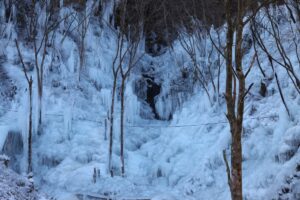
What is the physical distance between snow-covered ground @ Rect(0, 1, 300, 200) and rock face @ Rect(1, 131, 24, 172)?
0.21m

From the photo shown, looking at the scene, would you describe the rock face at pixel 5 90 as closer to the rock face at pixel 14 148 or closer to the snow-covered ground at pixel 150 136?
the snow-covered ground at pixel 150 136

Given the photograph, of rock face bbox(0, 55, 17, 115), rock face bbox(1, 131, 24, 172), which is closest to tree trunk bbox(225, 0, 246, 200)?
rock face bbox(1, 131, 24, 172)

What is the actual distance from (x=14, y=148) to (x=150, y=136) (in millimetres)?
4924

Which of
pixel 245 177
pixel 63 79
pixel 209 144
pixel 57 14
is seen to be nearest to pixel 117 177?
pixel 209 144

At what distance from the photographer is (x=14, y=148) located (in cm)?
1348

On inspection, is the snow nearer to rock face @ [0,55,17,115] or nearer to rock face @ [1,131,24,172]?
rock face @ [1,131,24,172]

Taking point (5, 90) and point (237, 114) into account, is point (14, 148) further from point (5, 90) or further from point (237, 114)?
point (237, 114)

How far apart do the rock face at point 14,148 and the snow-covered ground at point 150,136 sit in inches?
8.2

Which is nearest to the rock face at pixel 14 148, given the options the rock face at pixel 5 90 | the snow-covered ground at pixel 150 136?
the snow-covered ground at pixel 150 136

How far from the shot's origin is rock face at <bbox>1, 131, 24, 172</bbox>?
43.3 ft

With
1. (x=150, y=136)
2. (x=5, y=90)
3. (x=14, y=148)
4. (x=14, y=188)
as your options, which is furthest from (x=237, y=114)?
(x=5, y=90)

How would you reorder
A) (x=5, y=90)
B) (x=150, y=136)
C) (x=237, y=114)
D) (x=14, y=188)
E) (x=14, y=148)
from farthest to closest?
(x=150, y=136) < (x=5, y=90) < (x=14, y=148) < (x=14, y=188) < (x=237, y=114)

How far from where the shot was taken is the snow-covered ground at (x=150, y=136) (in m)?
10.9

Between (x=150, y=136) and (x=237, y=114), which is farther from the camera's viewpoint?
(x=150, y=136)
